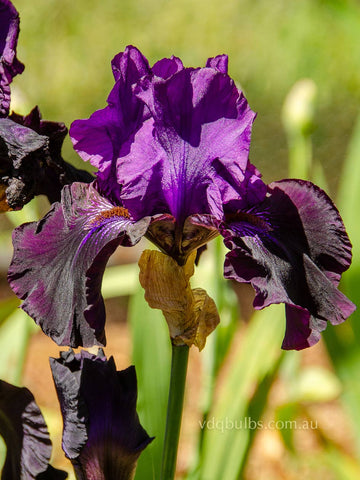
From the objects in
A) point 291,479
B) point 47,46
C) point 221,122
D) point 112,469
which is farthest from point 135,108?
point 47,46

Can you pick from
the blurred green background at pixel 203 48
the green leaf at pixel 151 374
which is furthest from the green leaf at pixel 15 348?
the blurred green background at pixel 203 48

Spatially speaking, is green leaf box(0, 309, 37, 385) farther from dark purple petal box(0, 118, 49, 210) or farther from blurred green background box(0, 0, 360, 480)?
dark purple petal box(0, 118, 49, 210)

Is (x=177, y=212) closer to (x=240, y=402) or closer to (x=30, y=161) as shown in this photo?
(x=30, y=161)

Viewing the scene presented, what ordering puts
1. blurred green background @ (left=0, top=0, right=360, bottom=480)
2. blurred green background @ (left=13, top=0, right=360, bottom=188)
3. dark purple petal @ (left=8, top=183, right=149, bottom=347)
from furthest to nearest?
blurred green background @ (left=13, top=0, right=360, bottom=188) → blurred green background @ (left=0, top=0, right=360, bottom=480) → dark purple petal @ (left=8, top=183, right=149, bottom=347)

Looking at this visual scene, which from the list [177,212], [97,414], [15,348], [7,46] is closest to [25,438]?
[97,414]

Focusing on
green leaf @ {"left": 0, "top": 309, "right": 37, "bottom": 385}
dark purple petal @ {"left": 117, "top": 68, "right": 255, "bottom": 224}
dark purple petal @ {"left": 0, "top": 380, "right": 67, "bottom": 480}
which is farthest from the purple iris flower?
green leaf @ {"left": 0, "top": 309, "right": 37, "bottom": 385}

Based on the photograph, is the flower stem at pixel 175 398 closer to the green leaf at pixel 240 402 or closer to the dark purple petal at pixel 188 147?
the dark purple petal at pixel 188 147
